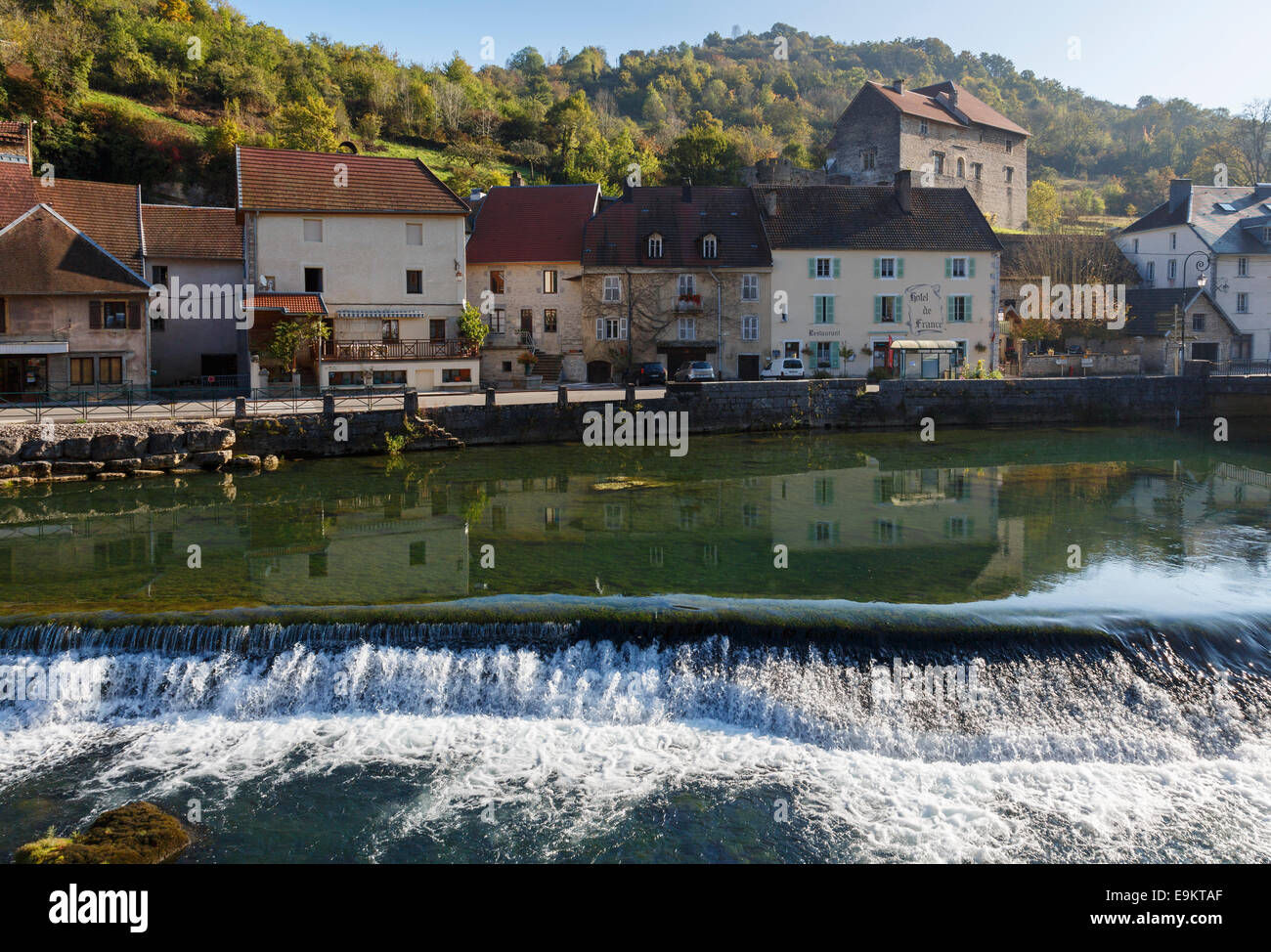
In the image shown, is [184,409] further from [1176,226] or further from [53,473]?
[1176,226]

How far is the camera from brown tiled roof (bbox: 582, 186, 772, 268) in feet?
138

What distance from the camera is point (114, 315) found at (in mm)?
32625

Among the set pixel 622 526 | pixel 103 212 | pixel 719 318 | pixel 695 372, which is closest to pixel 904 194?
pixel 719 318

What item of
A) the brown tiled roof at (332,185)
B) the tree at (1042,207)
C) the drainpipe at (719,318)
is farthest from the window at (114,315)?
the tree at (1042,207)

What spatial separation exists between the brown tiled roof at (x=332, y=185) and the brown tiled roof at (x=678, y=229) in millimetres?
6759

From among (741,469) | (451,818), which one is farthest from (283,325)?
(451,818)

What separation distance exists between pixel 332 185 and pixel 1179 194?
42637mm

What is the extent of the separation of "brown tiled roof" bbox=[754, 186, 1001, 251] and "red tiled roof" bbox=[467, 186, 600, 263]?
7.88m

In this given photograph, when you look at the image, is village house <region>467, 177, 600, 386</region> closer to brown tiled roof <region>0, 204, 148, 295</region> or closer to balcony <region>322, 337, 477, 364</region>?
balcony <region>322, 337, 477, 364</region>

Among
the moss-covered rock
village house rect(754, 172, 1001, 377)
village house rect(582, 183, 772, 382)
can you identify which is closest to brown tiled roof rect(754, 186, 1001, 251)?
village house rect(754, 172, 1001, 377)

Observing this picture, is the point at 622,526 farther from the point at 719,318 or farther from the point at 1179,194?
the point at 1179,194

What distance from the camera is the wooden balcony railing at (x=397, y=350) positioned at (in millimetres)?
35781

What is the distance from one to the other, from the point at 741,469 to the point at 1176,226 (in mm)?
37647

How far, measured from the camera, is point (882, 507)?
21172mm
